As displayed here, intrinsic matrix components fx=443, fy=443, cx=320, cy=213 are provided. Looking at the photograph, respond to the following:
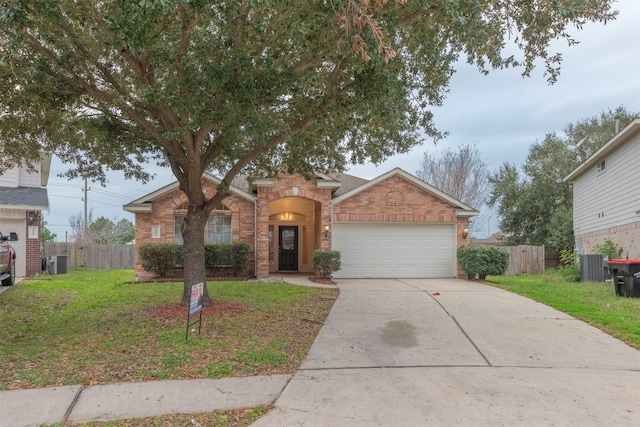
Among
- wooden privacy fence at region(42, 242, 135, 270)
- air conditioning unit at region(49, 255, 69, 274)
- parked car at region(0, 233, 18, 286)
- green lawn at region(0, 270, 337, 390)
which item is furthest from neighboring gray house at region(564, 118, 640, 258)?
wooden privacy fence at region(42, 242, 135, 270)

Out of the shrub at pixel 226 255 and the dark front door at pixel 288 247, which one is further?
the dark front door at pixel 288 247

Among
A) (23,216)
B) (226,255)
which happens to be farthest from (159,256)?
(23,216)

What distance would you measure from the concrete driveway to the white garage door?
631 centimetres

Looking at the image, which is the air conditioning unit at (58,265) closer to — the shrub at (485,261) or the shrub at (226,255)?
the shrub at (226,255)

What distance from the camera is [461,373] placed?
16.8ft

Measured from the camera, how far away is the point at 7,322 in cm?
748

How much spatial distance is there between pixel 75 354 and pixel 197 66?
4455 millimetres

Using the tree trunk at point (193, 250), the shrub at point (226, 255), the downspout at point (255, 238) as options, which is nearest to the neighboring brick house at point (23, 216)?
the shrub at point (226, 255)

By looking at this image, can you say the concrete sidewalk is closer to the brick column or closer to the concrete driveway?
the concrete driveway

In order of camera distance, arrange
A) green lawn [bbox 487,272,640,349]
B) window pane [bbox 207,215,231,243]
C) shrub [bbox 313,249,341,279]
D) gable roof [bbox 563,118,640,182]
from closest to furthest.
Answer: green lawn [bbox 487,272,640,349], gable roof [bbox 563,118,640,182], shrub [bbox 313,249,341,279], window pane [bbox 207,215,231,243]

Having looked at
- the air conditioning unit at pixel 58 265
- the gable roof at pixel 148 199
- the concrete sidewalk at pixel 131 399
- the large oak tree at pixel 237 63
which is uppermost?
the large oak tree at pixel 237 63

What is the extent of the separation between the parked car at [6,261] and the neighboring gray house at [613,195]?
17.3 meters

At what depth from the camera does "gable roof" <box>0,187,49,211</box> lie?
14.3m

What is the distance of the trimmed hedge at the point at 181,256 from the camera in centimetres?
1391
